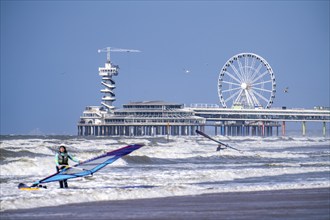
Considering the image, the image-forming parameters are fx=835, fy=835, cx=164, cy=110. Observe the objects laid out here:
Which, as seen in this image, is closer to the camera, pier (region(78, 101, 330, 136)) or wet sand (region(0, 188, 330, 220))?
wet sand (region(0, 188, 330, 220))

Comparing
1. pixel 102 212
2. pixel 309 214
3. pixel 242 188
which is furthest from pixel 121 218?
pixel 242 188

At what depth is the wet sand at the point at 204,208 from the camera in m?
17.5

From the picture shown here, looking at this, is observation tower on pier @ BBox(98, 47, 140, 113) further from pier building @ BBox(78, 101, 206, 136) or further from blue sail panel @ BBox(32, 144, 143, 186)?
blue sail panel @ BBox(32, 144, 143, 186)

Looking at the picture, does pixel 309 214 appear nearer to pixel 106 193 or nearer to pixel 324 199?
pixel 324 199

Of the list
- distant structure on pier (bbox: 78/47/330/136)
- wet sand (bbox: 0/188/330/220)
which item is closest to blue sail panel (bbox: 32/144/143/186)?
wet sand (bbox: 0/188/330/220)

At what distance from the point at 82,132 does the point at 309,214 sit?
441 ft

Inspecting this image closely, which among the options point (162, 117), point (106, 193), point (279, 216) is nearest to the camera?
point (279, 216)

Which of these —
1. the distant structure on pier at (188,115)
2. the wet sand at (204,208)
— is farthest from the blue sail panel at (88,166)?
the distant structure on pier at (188,115)

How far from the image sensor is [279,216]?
56.1ft

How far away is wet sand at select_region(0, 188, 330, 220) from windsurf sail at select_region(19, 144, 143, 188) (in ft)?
9.66

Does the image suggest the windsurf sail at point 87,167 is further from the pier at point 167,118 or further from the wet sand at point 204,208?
the pier at point 167,118

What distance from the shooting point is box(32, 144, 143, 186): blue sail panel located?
2305cm

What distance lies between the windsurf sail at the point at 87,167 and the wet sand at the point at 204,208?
2945mm

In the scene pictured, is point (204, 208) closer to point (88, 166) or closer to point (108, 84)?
point (88, 166)
